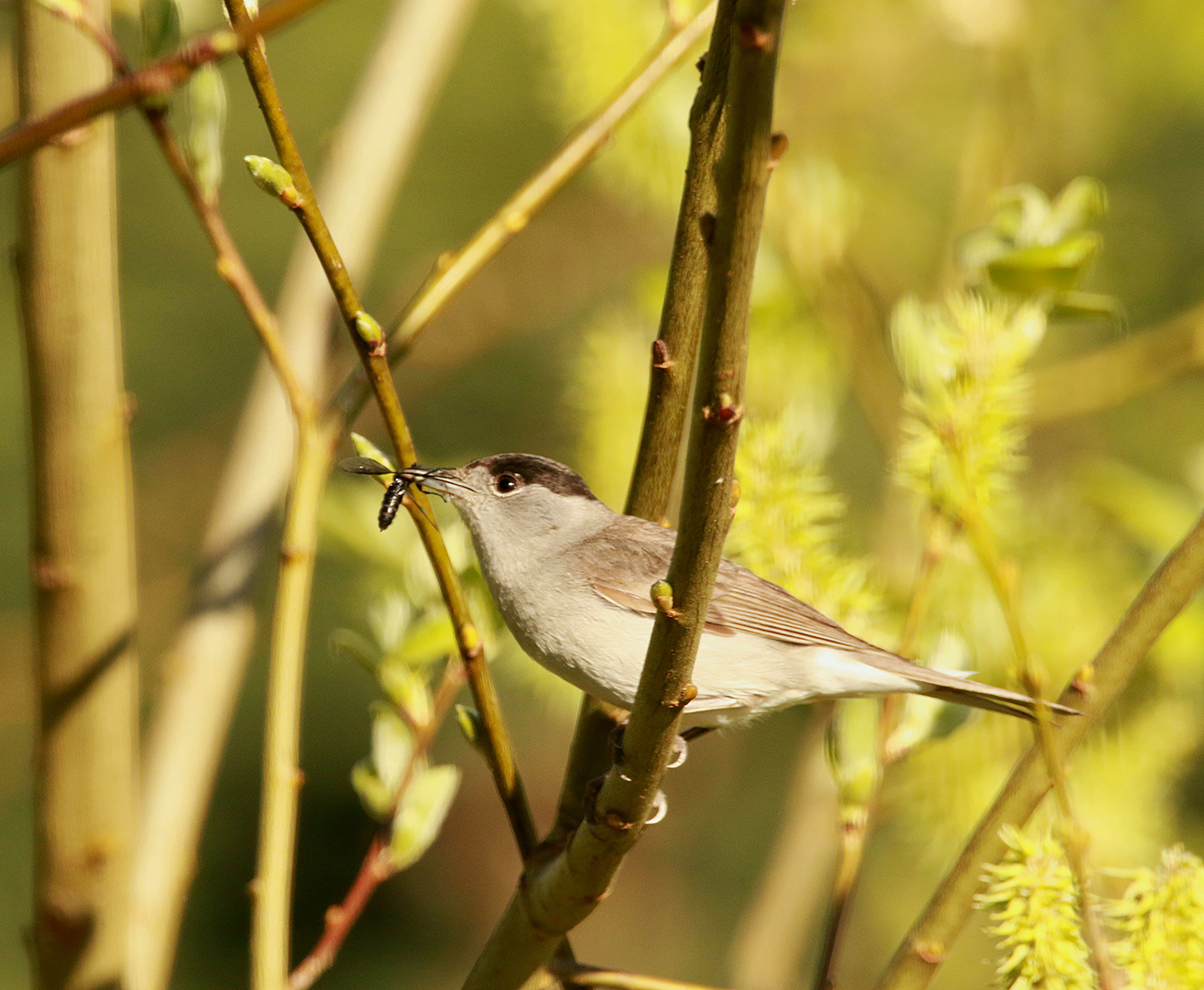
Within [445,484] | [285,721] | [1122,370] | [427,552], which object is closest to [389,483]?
[427,552]

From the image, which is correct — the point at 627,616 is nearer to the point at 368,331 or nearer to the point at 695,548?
the point at 368,331

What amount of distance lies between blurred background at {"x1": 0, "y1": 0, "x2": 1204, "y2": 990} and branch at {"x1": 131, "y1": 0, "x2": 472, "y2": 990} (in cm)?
15

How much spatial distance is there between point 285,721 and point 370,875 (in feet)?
0.75

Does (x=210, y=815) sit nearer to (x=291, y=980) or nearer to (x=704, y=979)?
(x=704, y=979)

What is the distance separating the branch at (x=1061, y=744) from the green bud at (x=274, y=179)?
906 millimetres

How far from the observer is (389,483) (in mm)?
1426

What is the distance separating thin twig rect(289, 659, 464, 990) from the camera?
50.8 inches

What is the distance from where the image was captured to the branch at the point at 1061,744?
1.13m

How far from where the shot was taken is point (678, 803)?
195 inches

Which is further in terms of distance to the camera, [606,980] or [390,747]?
[390,747]

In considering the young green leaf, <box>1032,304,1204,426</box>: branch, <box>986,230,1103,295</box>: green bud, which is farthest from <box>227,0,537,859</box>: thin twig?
<box>1032,304,1204,426</box>: branch

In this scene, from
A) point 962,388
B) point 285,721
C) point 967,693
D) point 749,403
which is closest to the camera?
point 285,721

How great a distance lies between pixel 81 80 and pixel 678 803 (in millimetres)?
4139

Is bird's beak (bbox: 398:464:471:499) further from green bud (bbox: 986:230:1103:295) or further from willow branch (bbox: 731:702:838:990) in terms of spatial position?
green bud (bbox: 986:230:1103:295)
